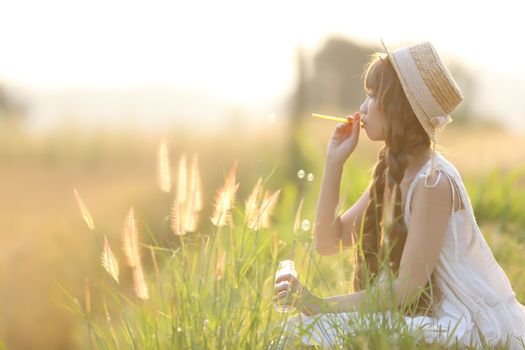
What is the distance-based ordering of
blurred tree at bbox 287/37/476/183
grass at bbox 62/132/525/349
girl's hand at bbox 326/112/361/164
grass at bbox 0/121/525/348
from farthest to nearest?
blurred tree at bbox 287/37/476/183
girl's hand at bbox 326/112/361/164
grass at bbox 0/121/525/348
grass at bbox 62/132/525/349

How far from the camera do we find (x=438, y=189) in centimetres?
264

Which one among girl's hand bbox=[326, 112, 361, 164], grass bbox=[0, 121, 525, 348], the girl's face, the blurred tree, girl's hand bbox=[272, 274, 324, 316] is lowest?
the blurred tree

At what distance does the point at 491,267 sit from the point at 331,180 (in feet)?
2.05

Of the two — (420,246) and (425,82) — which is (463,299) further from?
(425,82)

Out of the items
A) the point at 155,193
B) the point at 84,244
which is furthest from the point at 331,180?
the point at 155,193

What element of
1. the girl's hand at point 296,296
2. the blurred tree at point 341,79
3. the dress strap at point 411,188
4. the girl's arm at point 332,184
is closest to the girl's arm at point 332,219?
the girl's arm at point 332,184

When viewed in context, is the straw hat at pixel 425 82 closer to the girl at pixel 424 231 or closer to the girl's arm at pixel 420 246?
the girl at pixel 424 231

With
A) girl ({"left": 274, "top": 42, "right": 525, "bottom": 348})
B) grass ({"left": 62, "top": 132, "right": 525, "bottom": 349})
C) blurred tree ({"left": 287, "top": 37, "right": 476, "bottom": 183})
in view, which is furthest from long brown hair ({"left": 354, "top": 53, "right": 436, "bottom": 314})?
blurred tree ({"left": 287, "top": 37, "right": 476, "bottom": 183})

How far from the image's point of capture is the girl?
8.57 feet

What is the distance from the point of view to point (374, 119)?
2762 mm

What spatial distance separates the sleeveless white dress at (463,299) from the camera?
2.64 m

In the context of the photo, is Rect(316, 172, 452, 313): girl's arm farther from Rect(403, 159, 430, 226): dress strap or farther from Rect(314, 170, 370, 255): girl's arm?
Rect(314, 170, 370, 255): girl's arm

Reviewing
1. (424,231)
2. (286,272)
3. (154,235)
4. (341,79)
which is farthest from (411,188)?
(341,79)

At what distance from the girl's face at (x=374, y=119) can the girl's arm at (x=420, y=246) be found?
0.23m
